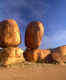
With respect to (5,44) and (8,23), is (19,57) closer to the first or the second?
(5,44)

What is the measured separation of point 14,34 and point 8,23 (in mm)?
1647

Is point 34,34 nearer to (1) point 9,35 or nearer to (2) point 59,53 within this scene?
(1) point 9,35

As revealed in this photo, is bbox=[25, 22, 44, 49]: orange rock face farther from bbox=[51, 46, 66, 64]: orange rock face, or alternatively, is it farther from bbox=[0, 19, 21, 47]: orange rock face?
bbox=[51, 46, 66, 64]: orange rock face

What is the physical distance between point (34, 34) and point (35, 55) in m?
2.95

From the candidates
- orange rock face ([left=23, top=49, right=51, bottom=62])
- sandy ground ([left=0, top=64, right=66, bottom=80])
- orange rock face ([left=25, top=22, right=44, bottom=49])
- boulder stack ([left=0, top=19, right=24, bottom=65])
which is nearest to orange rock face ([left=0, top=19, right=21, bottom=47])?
boulder stack ([left=0, top=19, right=24, bottom=65])

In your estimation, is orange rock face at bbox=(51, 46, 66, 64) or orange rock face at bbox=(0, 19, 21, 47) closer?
orange rock face at bbox=(0, 19, 21, 47)

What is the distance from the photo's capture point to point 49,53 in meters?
Result: 19.2

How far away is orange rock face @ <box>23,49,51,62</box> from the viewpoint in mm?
17469

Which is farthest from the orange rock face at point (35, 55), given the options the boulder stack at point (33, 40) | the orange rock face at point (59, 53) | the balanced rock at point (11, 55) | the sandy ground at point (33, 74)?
the sandy ground at point (33, 74)

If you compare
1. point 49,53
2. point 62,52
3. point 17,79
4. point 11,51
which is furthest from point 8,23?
point 17,79

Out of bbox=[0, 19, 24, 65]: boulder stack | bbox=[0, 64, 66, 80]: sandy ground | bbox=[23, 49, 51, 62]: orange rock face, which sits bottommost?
bbox=[0, 64, 66, 80]: sandy ground

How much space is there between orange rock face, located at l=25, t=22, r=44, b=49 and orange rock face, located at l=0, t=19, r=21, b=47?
6.46 feet

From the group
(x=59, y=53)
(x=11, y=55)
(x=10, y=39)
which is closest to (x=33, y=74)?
(x=11, y=55)

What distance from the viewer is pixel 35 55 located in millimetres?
17703
